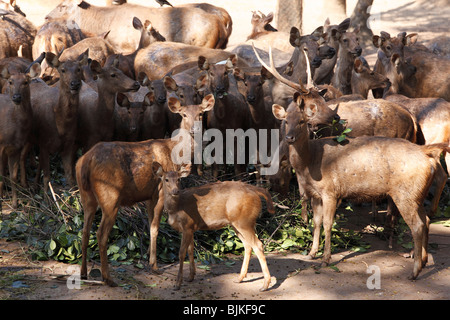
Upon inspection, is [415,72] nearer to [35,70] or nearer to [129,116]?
[129,116]

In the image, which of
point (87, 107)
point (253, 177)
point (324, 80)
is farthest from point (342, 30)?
point (87, 107)

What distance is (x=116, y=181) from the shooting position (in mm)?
7367

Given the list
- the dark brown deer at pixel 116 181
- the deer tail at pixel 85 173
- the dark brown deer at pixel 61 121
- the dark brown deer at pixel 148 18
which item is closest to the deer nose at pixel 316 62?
the dark brown deer at pixel 61 121

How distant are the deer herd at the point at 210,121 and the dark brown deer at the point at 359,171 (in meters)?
0.01

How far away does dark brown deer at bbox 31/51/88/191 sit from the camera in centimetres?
1005

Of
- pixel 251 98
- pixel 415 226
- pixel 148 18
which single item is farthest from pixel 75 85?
pixel 148 18

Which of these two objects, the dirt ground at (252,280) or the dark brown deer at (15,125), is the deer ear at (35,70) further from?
the dirt ground at (252,280)

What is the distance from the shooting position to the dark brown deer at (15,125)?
9.82 metres

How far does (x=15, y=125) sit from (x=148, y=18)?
746 cm

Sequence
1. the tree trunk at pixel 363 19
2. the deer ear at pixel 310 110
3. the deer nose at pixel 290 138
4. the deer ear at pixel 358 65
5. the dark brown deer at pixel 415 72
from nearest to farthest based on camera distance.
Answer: the deer nose at pixel 290 138 < the deer ear at pixel 310 110 < the deer ear at pixel 358 65 < the dark brown deer at pixel 415 72 < the tree trunk at pixel 363 19

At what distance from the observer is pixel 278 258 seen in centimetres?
847

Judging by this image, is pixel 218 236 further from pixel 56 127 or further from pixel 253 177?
pixel 56 127

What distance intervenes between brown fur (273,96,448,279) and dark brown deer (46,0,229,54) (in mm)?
8495

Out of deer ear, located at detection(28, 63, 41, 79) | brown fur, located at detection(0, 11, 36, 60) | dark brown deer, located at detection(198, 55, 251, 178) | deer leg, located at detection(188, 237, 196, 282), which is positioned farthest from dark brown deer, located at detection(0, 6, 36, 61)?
deer leg, located at detection(188, 237, 196, 282)
